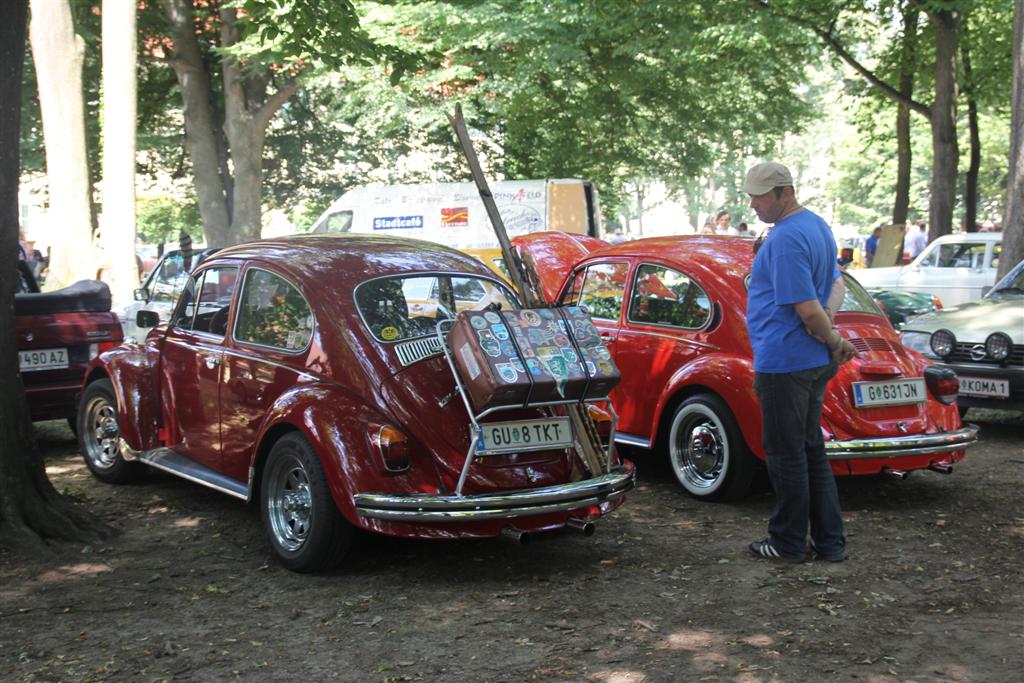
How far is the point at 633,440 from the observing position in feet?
25.2

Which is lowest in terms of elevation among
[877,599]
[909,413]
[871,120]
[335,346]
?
[877,599]

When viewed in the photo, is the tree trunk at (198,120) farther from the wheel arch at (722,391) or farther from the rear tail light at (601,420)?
the rear tail light at (601,420)

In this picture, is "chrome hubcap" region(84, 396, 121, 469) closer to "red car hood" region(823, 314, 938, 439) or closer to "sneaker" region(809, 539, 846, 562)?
"sneaker" region(809, 539, 846, 562)

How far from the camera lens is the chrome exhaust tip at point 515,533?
5332mm

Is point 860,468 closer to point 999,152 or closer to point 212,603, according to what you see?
point 212,603

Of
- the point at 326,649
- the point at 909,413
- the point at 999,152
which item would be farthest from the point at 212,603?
the point at 999,152

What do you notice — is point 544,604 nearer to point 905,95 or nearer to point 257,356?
point 257,356

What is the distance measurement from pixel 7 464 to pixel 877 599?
4.55 m

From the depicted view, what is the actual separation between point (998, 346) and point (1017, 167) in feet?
15.6

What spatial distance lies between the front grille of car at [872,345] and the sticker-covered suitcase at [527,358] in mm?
2211

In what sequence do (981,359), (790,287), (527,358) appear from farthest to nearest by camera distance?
1. (981,359)
2. (790,287)
3. (527,358)

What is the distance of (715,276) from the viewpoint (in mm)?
7508

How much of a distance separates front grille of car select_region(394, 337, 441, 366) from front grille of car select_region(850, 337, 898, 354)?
282 centimetres

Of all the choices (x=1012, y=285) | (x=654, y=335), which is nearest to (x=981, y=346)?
(x=1012, y=285)
